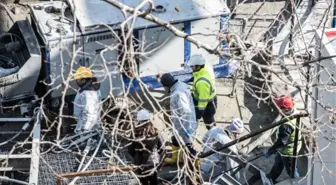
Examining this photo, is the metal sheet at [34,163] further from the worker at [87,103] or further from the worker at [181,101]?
the worker at [181,101]

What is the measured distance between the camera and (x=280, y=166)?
12953 millimetres

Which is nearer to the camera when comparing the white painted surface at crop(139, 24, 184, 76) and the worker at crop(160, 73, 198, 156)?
the worker at crop(160, 73, 198, 156)

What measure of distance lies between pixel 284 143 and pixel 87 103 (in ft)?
8.87

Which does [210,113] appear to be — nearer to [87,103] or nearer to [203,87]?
[203,87]

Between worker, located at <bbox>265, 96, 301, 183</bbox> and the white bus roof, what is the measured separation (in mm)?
2741

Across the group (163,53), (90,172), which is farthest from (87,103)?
(90,172)

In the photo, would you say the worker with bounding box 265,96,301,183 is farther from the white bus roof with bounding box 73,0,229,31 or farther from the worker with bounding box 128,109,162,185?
the white bus roof with bounding box 73,0,229,31

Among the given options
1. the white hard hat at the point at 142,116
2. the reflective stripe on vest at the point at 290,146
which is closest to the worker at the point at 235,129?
the reflective stripe on vest at the point at 290,146

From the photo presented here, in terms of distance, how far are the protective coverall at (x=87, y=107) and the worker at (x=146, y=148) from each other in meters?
0.83

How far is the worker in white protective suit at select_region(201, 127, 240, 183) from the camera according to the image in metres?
12.3

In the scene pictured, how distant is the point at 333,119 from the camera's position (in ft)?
36.3

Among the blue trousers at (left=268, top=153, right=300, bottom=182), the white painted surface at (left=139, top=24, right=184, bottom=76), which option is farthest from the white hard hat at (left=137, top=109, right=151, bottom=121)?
the white painted surface at (left=139, top=24, right=184, bottom=76)

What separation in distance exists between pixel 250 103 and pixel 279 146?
9.70 ft

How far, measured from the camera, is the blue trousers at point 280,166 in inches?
500
